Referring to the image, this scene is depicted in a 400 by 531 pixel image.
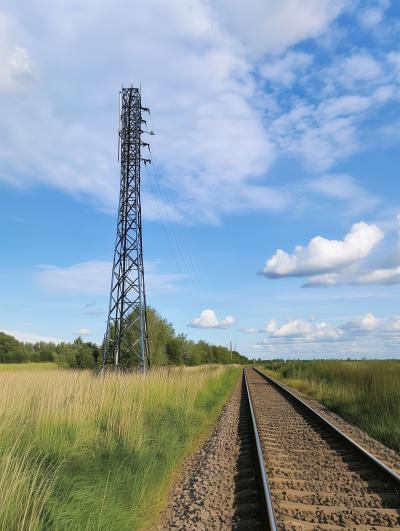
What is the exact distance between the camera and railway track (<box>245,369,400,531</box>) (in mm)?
3990

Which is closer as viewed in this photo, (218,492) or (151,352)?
(218,492)

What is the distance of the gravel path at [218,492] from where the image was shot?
4.09 metres

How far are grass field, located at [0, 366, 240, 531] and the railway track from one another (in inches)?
60.4

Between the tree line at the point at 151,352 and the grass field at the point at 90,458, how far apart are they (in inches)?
536

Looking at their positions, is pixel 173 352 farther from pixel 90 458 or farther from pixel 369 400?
pixel 90 458

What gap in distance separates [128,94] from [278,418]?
2160 cm

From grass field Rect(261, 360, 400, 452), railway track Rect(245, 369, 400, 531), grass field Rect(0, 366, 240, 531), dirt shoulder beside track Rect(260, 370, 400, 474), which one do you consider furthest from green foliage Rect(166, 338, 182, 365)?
railway track Rect(245, 369, 400, 531)

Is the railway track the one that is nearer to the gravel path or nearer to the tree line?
the gravel path

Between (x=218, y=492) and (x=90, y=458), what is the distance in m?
2.00

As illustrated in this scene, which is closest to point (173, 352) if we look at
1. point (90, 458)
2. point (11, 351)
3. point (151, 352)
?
point (151, 352)

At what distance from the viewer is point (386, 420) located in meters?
9.07

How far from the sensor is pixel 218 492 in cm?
488

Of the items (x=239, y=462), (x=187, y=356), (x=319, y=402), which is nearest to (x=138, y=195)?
(x=319, y=402)

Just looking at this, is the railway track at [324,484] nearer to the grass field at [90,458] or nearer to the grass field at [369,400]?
the grass field at [369,400]
